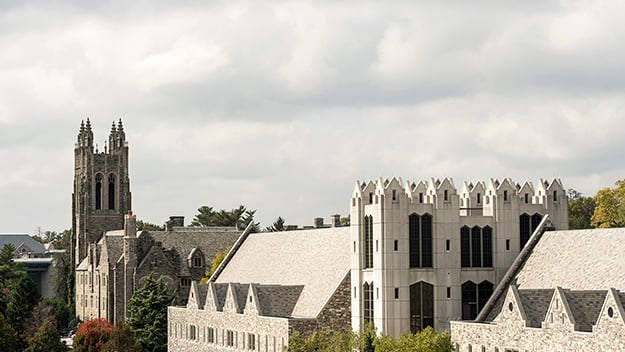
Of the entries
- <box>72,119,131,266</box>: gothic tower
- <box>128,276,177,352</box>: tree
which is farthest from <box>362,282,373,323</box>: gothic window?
<box>72,119,131,266</box>: gothic tower

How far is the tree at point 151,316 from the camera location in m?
112

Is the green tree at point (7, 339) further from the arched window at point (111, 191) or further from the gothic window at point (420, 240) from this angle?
the arched window at point (111, 191)

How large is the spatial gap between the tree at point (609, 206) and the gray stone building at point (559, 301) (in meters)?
47.6

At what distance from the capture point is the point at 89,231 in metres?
165

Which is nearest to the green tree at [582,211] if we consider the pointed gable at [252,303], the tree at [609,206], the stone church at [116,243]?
the tree at [609,206]

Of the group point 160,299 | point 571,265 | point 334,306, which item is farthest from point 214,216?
point 571,265

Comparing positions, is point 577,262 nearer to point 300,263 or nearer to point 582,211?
point 300,263

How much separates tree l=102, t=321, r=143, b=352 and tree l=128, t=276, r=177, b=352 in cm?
676

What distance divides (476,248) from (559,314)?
15.6 m

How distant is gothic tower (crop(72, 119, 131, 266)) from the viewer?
166m

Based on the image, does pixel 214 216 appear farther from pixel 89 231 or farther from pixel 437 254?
pixel 437 254

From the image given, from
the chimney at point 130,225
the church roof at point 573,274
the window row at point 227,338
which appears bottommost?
the window row at point 227,338

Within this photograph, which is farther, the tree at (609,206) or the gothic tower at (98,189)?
the gothic tower at (98,189)

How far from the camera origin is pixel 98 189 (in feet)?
550
